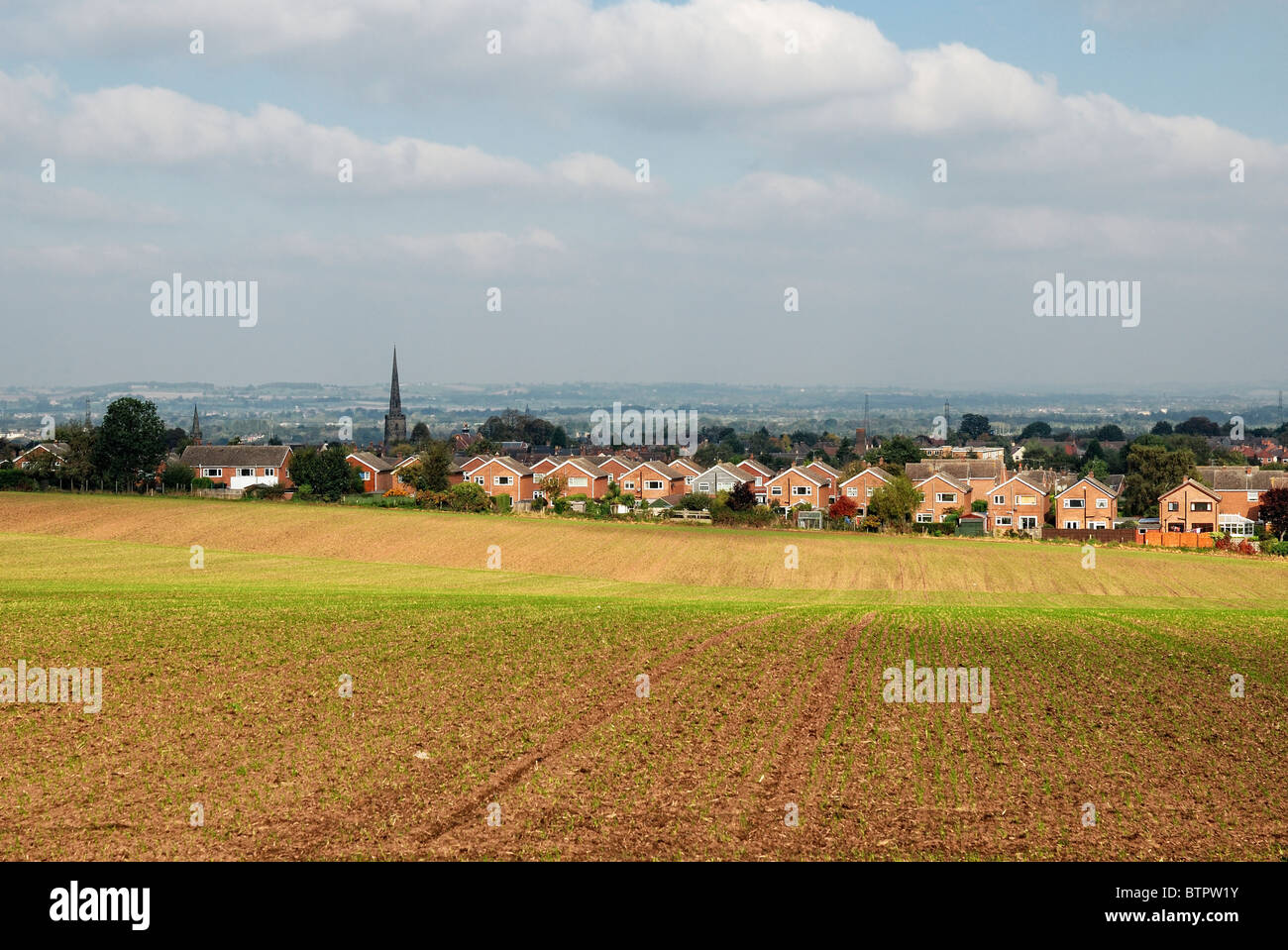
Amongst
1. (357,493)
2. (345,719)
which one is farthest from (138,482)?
(345,719)

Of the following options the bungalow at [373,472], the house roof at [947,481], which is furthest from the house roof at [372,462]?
the house roof at [947,481]

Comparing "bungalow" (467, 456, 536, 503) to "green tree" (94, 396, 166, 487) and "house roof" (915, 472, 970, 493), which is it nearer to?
"green tree" (94, 396, 166, 487)

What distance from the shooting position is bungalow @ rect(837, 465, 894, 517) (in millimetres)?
91312

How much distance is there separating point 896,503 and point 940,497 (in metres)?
20.7

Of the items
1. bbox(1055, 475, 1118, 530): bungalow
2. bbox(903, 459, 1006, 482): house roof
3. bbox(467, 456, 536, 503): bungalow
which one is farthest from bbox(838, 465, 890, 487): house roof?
bbox(467, 456, 536, 503): bungalow

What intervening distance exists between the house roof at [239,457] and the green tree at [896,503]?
206ft

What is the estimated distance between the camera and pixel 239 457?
360 ft

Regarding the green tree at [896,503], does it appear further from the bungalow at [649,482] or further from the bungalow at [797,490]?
the bungalow at [649,482]

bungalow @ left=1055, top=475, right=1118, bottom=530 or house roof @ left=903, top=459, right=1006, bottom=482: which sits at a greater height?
house roof @ left=903, top=459, right=1006, bottom=482

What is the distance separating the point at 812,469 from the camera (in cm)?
9869

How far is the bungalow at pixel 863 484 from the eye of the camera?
91312 millimetres

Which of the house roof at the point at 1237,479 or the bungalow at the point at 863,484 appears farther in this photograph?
the bungalow at the point at 863,484

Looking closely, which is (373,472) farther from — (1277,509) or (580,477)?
(1277,509)
